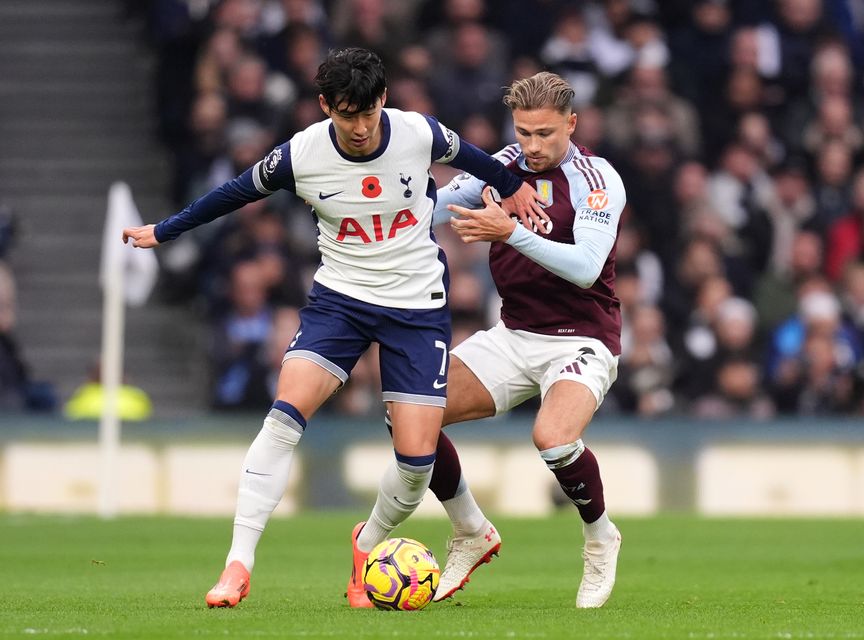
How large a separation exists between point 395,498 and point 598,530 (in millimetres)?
963

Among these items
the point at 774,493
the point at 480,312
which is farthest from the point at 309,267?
the point at 774,493

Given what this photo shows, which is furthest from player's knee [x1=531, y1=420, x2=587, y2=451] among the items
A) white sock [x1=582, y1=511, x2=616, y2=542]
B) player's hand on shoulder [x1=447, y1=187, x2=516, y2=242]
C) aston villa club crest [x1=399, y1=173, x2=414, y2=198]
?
aston villa club crest [x1=399, y1=173, x2=414, y2=198]

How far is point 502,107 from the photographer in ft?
56.9

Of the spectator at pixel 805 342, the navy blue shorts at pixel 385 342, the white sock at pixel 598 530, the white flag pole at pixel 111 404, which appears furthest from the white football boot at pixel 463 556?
the spectator at pixel 805 342

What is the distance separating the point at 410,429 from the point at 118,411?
8.71 m

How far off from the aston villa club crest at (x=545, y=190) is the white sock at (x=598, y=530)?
4.96ft

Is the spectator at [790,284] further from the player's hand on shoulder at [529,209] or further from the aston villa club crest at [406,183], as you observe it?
the aston villa club crest at [406,183]

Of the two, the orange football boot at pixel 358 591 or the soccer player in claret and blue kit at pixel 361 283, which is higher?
the soccer player in claret and blue kit at pixel 361 283

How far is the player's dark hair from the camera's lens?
24.6 feet

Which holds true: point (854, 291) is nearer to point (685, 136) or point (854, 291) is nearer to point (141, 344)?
point (685, 136)

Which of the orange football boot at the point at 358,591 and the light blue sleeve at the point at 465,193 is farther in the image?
the light blue sleeve at the point at 465,193

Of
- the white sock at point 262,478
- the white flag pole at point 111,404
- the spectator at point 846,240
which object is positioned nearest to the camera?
the white sock at point 262,478

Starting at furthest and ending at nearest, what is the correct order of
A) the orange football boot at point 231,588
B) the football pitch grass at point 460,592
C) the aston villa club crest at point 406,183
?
the aston villa club crest at point 406,183 < the orange football boot at point 231,588 < the football pitch grass at point 460,592

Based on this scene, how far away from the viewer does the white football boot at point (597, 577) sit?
26.8 ft
